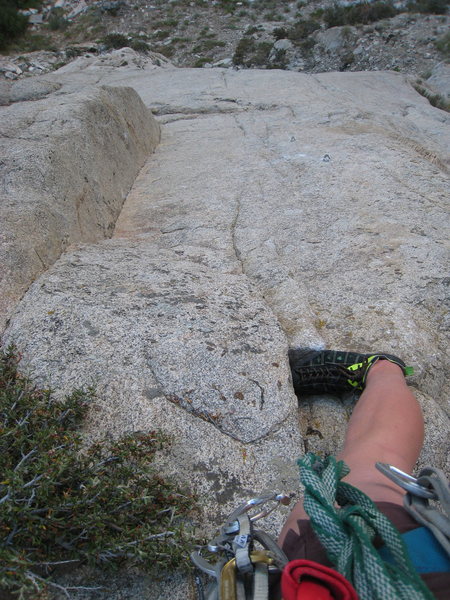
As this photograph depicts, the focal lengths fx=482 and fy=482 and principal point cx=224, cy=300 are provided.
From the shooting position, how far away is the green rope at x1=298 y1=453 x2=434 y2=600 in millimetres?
969

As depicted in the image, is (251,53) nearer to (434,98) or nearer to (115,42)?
(115,42)

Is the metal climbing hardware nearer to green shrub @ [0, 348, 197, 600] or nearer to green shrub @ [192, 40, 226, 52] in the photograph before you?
green shrub @ [0, 348, 197, 600]

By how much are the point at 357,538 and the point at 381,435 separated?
736mm

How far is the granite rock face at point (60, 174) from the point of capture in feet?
8.86

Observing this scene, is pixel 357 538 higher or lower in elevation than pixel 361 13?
higher

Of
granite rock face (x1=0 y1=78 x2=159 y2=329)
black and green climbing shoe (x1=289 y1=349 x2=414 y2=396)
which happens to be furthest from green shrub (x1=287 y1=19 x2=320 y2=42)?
black and green climbing shoe (x1=289 y1=349 x2=414 y2=396)

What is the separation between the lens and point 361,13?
17328mm

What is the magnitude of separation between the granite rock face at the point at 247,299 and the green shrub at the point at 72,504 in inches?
6.4

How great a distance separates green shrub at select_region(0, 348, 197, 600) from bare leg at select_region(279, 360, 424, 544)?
1.30 feet

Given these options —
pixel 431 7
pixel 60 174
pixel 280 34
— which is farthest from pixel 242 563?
pixel 431 7

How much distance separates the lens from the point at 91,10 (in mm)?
21922

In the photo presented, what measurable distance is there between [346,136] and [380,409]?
3744 millimetres

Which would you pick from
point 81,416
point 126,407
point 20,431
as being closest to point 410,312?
point 126,407

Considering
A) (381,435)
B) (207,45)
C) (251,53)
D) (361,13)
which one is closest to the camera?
(381,435)
